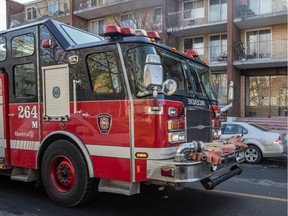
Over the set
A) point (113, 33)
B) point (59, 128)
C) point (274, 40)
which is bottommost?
point (59, 128)

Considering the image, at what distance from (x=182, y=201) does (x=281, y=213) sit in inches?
63.0

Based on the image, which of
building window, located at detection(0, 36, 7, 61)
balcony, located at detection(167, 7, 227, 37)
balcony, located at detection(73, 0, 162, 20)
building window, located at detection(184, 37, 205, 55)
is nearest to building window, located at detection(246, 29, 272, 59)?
balcony, located at detection(167, 7, 227, 37)

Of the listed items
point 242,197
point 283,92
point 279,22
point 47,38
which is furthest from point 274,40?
point 47,38

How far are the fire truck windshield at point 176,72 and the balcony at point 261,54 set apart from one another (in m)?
14.8

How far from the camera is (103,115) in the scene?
4930 millimetres

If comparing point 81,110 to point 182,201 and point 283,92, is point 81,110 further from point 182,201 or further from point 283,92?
point 283,92

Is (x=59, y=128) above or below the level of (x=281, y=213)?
above

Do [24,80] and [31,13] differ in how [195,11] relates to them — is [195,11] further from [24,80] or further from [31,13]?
[24,80]

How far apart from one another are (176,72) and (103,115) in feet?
4.54

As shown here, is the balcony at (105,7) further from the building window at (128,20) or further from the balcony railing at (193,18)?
the balcony railing at (193,18)

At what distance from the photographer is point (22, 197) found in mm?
6105

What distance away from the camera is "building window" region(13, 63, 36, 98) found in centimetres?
579

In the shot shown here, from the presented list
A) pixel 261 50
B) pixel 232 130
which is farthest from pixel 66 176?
pixel 261 50

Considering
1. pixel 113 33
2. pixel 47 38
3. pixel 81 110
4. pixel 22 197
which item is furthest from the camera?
pixel 22 197
